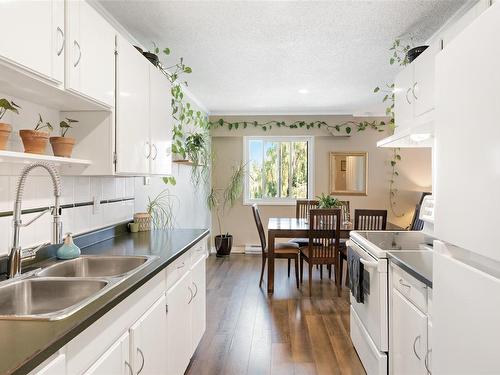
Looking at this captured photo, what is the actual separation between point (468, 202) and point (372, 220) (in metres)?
3.27

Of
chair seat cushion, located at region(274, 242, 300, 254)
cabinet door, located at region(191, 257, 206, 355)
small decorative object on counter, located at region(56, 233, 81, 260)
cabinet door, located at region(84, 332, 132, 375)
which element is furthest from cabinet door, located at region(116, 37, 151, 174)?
chair seat cushion, located at region(274, 242, 300, 254)

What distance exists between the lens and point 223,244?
608cm

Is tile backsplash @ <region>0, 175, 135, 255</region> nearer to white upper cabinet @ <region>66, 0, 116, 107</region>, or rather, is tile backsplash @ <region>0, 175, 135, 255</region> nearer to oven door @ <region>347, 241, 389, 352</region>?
white upper cabinet @ <region>66, 0, 116, 107</region>

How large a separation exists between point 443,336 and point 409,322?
618 millimetres

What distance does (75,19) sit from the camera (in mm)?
1612

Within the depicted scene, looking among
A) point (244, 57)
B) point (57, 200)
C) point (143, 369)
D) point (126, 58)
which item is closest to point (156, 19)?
point (126, 58)

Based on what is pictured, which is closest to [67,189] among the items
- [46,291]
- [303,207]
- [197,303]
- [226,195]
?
[46,291]

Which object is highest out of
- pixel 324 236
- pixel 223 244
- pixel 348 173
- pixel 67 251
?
pixel 348 173

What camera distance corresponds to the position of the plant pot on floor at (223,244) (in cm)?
608

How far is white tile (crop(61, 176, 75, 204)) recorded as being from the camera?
83.7 inches

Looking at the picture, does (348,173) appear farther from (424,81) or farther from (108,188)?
(108,188)

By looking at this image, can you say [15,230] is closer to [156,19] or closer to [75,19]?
[75,19]

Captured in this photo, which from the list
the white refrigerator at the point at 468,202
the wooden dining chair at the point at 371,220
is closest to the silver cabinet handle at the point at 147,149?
the white refrigerator at the point at 468,202

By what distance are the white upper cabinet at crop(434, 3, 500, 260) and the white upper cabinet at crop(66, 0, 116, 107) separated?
1.47 m
